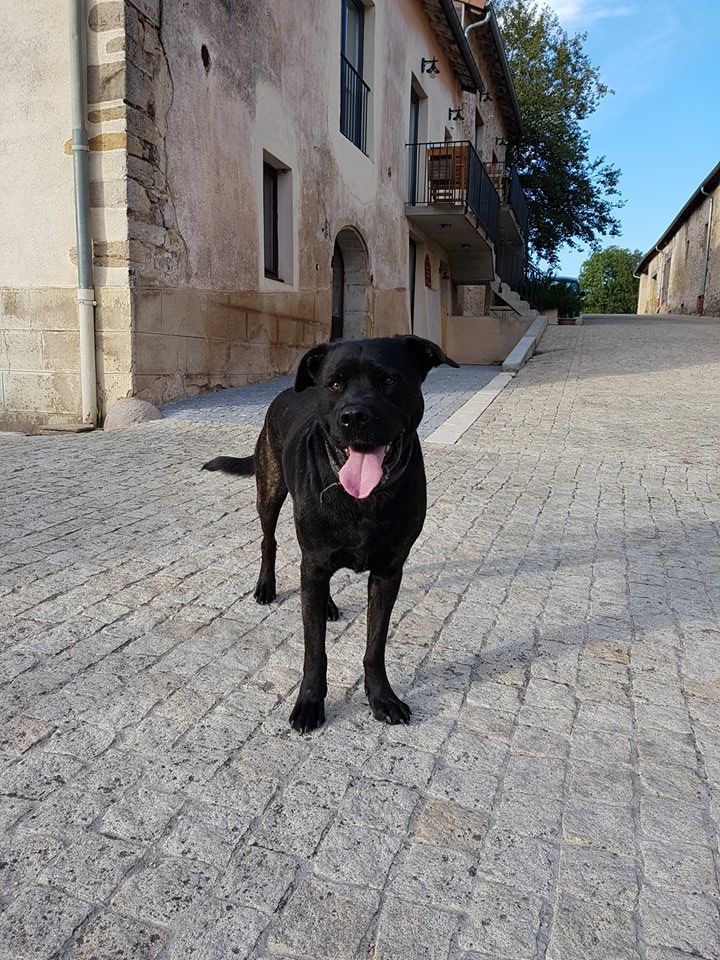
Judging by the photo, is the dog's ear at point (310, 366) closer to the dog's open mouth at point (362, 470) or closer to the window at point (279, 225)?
the dog's open mouth at point (362, 470)

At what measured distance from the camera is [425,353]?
7.72 ft

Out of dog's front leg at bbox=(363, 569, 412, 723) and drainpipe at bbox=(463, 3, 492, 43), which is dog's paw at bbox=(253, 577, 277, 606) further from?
drainpipe at bbox=(463, 3, 492, 43)

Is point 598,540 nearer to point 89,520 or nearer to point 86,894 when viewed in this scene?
point 89,520

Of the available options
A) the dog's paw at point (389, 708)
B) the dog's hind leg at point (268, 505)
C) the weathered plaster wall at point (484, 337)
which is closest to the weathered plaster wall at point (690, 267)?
the weathered plaster wall at point (484, 337)

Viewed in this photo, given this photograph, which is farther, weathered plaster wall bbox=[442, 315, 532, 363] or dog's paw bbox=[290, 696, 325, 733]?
weathered plaster wall bbox=[442, 315, 532, 363]

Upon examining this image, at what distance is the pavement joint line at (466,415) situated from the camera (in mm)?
6906

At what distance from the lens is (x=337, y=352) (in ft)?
7.25

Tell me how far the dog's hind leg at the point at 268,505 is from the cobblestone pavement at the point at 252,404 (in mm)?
4033

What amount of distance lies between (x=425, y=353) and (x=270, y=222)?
8.93 metres

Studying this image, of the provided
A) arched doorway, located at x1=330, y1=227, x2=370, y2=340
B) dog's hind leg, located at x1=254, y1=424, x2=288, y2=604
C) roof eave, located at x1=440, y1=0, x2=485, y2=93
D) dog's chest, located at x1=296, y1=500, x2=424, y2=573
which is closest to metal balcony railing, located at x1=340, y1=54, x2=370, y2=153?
arched doorway, located at x1=330, y1=227, x2=370, y2=340

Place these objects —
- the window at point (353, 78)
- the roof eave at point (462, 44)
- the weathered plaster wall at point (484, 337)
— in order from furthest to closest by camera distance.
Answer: the weathered plaster wall at point (484, 337)
the roof eave at point (462, 44)
the window at point (353, 78)

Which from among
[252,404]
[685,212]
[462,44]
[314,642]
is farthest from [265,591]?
[685,212]

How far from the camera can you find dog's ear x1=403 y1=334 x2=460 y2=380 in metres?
2.27

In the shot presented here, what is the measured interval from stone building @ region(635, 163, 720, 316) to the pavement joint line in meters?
21.6
